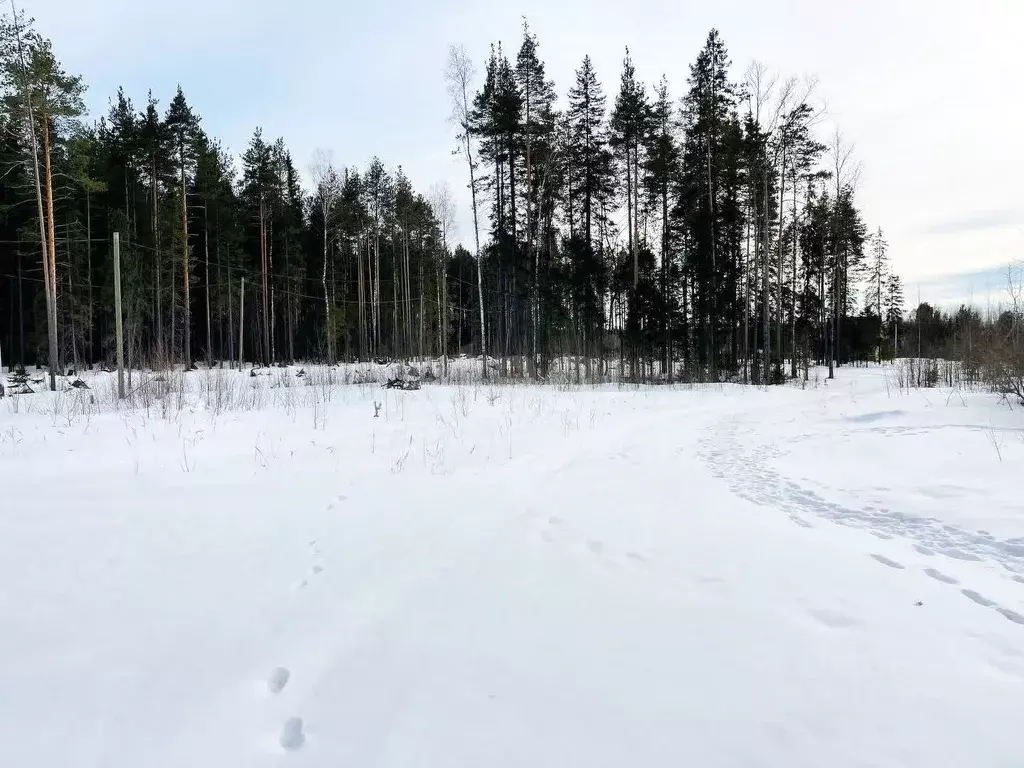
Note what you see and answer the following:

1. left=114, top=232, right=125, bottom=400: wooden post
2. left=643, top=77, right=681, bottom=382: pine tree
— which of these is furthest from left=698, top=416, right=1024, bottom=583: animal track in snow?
left=643, top=77, right=681, bottom=382: pine tree

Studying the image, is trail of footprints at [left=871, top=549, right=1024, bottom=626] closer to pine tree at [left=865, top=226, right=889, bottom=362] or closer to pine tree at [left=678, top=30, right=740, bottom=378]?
pine tree at [left=678, top=30, right=740, bottom=378]

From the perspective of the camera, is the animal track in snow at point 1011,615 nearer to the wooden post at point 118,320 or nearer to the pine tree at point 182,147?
the wooden post at point 118,320

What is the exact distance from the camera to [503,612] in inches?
92.6

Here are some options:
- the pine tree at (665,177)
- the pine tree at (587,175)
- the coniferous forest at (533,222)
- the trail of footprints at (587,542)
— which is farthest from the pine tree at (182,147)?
the trail of footprints at (587,542)

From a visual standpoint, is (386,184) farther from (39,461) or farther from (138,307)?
(39,461)

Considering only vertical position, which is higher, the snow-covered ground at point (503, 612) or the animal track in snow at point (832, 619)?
the snow-covered ground at point (503, 612)

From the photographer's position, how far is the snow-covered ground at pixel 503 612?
1.56m

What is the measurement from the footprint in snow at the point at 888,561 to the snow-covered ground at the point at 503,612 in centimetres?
2

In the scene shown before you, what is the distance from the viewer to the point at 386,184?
3272 cm

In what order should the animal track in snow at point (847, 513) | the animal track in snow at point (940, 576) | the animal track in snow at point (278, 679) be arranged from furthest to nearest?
the animal track in snow at point (847, 513) < the animal track in snow at point (940, 576) < the animal track in snow at point (278, 679)

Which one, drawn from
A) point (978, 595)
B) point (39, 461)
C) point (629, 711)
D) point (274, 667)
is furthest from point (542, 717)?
point (39, 461)

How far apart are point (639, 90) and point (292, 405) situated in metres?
20.5

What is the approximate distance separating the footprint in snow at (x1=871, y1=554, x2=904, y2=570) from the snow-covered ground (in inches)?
0.8

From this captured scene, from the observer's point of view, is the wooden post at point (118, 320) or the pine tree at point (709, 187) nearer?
the wooden post at point (118, 320)
